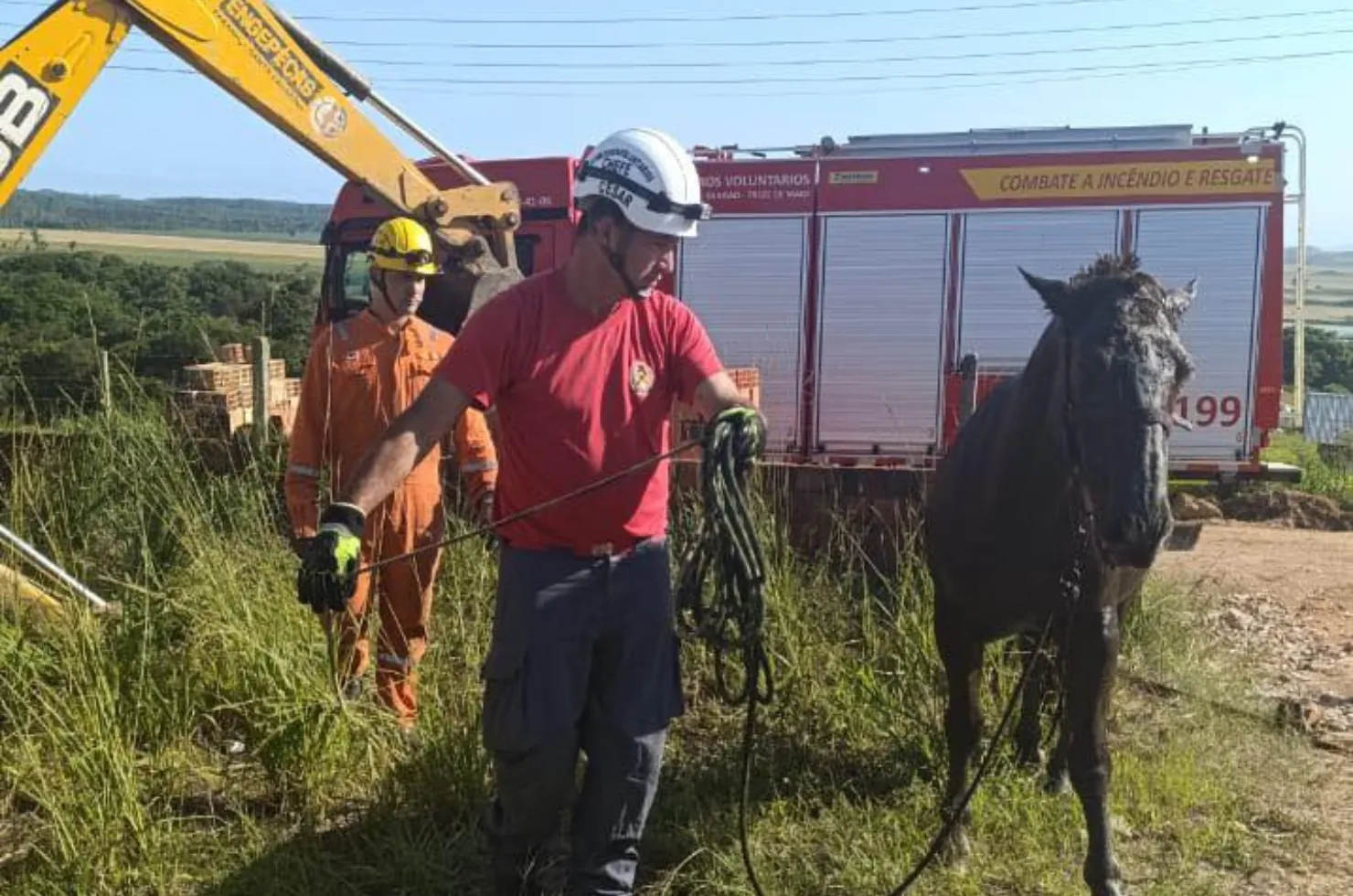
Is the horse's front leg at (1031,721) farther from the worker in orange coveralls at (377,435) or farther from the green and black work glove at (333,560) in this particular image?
the green and black work glove at (333,560)

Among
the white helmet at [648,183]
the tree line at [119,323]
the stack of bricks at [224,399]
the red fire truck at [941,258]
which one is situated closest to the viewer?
the white helmet at [648,183]

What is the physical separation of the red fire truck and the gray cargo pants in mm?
8042

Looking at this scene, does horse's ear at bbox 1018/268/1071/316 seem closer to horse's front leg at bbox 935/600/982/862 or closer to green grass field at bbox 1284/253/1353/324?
horse's front leg at bbox 935/600/982/862

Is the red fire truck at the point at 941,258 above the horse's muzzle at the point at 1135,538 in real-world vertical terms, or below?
above

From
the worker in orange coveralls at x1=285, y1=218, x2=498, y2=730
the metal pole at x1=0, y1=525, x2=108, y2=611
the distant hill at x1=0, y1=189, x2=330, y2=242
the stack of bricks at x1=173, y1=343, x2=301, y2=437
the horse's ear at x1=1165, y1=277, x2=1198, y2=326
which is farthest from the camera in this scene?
the distant hill at x1=0, y1=189, x2=330, y2=242

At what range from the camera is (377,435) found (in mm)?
4684

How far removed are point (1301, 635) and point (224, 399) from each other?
23.0ft

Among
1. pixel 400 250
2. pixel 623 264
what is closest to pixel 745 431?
pixel 623 264

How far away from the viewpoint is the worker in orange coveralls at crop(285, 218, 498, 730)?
4645 mm

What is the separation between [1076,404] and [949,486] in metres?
1.16

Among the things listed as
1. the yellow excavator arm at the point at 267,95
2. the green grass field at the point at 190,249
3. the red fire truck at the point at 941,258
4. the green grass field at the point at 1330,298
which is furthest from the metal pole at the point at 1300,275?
the green grass field at the point at 1330,298

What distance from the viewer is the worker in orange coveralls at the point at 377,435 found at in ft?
15.2

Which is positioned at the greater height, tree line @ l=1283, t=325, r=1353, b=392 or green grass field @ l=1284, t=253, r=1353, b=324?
green grass field @ l=1284, t=253, r=1353, b=324

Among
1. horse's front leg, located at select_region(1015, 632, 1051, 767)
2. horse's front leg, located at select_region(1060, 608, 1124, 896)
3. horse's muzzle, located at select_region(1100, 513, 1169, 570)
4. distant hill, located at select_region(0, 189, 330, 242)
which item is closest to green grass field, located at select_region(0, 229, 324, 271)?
distant hill, located at select_region(0, 189, 330, 242)
